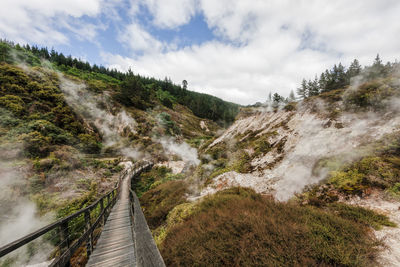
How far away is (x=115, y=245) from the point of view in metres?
4.95

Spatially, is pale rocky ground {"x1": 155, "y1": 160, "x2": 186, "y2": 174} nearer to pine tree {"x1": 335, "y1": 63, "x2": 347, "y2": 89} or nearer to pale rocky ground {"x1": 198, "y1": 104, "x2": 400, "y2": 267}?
pale rocky ground {"x1": 198, "y1": 104, "x2": 400, "y2": 267}

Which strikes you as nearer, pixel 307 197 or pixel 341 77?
pixel 307 197

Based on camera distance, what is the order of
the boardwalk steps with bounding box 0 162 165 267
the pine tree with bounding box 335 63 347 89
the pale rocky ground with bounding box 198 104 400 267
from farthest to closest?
the pine tree with bounding box 335 63 347 89, the pale rocky ground with bounding box 198 104 400 267, the boardwalk steps with bounding box 0 162 165 267

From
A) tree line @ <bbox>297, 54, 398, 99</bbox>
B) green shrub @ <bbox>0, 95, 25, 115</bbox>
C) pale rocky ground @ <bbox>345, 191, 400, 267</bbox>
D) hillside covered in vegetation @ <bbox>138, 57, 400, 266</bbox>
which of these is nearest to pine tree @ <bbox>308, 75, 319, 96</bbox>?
tree line @ <bbox>297, 54, 398, 99</bbox>

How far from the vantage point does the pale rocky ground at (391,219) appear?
2.47m

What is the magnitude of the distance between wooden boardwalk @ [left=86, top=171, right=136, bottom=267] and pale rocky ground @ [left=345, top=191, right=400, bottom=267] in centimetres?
546

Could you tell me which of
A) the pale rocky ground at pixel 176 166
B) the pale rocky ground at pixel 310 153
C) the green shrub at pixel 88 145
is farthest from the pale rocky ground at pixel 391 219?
the green shrub at pixel 88 145

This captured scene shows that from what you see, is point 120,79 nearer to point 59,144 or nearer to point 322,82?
point 59,144

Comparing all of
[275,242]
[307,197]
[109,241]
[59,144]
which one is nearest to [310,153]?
[307,197]

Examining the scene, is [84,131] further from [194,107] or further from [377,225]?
[194,107]

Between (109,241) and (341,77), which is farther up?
(341,77)

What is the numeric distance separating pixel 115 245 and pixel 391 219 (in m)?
7.77

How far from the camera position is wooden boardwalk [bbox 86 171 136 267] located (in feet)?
13.6

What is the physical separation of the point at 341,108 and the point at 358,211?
735 centimetres
